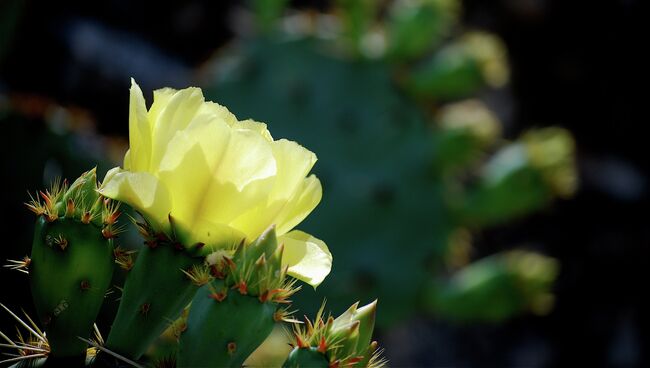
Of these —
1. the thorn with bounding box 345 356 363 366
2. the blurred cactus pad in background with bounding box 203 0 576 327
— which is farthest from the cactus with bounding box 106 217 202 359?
the blurred cactus pad in background with bounding box 203 0 576 327

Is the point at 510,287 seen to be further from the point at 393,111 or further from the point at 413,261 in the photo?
the point at 393,111

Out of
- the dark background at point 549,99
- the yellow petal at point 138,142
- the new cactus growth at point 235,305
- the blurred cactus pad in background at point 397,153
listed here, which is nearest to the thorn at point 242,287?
the new cactus growth at point 235,305

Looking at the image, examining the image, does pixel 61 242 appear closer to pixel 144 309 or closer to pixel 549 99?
pixel 144 309

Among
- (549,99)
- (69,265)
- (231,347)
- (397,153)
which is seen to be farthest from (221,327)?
(549,99)

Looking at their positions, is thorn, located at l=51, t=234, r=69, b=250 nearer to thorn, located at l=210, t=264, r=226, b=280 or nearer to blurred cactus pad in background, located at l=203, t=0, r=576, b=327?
thorn, located at l=210, t=264, r=226, b=280

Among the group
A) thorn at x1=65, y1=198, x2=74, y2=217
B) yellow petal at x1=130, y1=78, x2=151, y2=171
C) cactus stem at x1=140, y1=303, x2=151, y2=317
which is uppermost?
yellow petal at x1=130, y1=78, x2=151, y2=171
